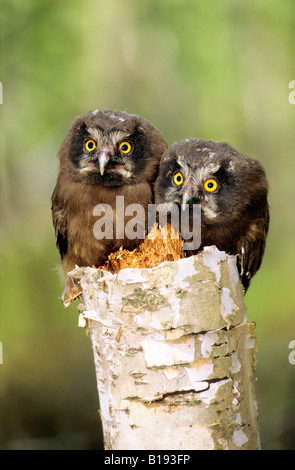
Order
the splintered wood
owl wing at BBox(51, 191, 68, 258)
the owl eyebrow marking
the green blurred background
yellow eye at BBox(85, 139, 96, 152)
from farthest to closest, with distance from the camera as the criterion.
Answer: the green blurred background → owl wing at BBox(51, 191, 68, 258) → yellow eye at BBox(85, 139, 96, 152) → the owl eyebrow marking → the splintered wood

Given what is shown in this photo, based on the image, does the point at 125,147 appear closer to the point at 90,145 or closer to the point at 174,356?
the point at 90,145

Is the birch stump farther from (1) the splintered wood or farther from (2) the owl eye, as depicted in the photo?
(2) the owl eye

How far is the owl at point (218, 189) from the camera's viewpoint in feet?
10.4

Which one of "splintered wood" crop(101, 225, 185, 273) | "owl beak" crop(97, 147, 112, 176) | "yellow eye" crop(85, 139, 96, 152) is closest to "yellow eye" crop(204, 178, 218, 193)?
"splintered wood" crop(101, 225, 185, 273)

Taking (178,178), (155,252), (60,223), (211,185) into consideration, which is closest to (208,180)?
(211,185)

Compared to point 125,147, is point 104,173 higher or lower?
lower

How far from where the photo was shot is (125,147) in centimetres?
357

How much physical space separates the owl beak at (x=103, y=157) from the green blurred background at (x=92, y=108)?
2292 mm

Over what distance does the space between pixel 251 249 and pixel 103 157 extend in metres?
1.09

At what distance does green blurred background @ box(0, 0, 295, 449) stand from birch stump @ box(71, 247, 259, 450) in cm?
344

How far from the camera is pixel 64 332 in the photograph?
6406 millimetres

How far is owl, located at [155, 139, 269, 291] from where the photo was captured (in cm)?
318
